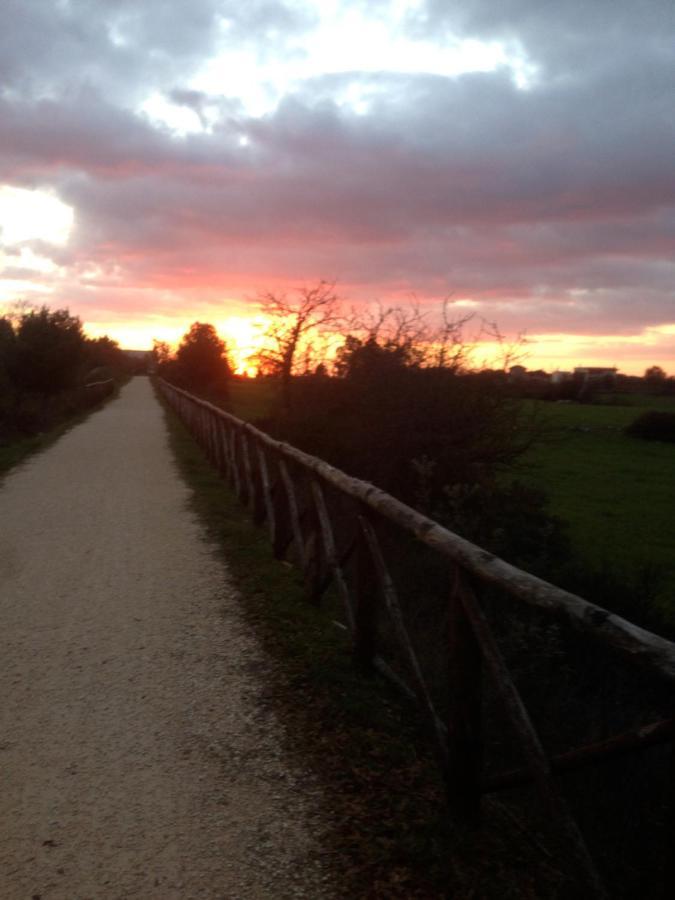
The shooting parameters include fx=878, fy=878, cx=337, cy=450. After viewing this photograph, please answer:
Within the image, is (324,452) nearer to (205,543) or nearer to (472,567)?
(205,543)

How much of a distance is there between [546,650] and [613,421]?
111 ft

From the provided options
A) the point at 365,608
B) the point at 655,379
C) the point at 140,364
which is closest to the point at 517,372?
the point at 365,608

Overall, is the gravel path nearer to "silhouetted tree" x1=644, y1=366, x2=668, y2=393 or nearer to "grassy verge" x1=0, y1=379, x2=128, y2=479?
"grassy verge" x1=0, y1=379, x2=128, y2=479

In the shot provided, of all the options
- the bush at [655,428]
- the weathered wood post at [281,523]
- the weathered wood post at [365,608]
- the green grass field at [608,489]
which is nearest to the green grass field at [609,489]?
the green grass field at [608,489]

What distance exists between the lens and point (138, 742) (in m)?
4.34

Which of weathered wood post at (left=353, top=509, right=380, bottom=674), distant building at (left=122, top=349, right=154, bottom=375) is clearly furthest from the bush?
distant building at (left=122, top=349, right=154, bottom=375)

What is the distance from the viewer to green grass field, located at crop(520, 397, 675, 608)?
14.3m

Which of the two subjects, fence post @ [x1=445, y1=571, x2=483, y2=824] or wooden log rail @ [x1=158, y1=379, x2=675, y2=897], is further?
fence post @ [x1=445, y1=571, x2=483, y2=824]

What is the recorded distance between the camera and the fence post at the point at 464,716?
367 cm

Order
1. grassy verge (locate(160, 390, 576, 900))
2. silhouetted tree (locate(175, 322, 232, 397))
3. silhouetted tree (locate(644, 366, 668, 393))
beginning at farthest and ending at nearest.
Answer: silhouetted tree (locate(644, 366, 668, 393)) < silhouetted tree (locate(175, 322, 232, 397)) < grassy verge (locate(160, 390, 576, 900))

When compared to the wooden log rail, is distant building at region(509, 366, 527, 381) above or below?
above

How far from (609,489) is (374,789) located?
19938 millimetres

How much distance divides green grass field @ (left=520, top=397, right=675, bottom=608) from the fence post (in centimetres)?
850

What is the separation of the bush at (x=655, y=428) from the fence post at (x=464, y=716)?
110 ft
